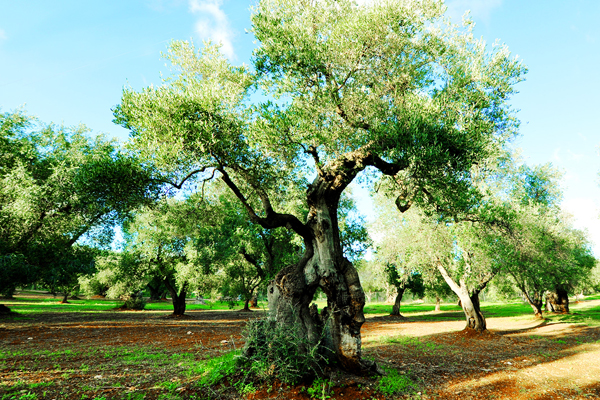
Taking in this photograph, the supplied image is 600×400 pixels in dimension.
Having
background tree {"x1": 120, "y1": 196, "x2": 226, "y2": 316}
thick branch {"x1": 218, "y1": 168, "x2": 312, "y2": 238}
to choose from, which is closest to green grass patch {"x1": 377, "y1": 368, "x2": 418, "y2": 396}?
thick branch {"x1": 218, "y1": 168, "x2": 312, "y2": 238}

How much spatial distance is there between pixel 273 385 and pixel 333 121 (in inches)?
320

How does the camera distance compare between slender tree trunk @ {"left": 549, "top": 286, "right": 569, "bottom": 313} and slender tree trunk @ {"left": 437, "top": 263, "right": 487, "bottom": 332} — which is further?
slender tree trunk @ {"left": 549, "top": 286, "right": 569, "bottom": 313}

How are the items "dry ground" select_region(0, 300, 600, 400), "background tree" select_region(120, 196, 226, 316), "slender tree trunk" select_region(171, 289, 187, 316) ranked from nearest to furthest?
1. "dry ground" select_region(0, 300, 600, 400)
2. "background tree" select_region(120, 196, 226, 316)
3. "slender tree trunk" select_region(171, 289, 187, 316)

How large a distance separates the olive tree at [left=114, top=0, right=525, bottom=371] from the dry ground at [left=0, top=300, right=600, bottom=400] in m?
2.73

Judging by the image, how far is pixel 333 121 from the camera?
1041cm

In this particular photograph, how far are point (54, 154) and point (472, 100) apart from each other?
87.2 ft

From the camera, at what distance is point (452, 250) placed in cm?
1878

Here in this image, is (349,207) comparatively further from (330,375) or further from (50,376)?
(50,376)

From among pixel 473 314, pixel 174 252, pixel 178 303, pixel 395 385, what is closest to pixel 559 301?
pixel 473 314

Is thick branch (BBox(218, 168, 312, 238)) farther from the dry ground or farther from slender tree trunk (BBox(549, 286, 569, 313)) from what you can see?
slender tree trunk (BBox(549, 286, 569, 313))

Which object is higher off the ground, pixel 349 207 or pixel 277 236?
pixel 349 207

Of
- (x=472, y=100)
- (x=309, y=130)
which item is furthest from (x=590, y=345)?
(x=309, y=130)

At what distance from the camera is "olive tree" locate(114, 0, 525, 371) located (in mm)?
8734

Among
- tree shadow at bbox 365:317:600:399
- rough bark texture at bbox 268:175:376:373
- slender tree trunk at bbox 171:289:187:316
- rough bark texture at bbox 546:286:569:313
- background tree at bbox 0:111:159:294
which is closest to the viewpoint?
tree shadow at bbox 365:317:600:399
